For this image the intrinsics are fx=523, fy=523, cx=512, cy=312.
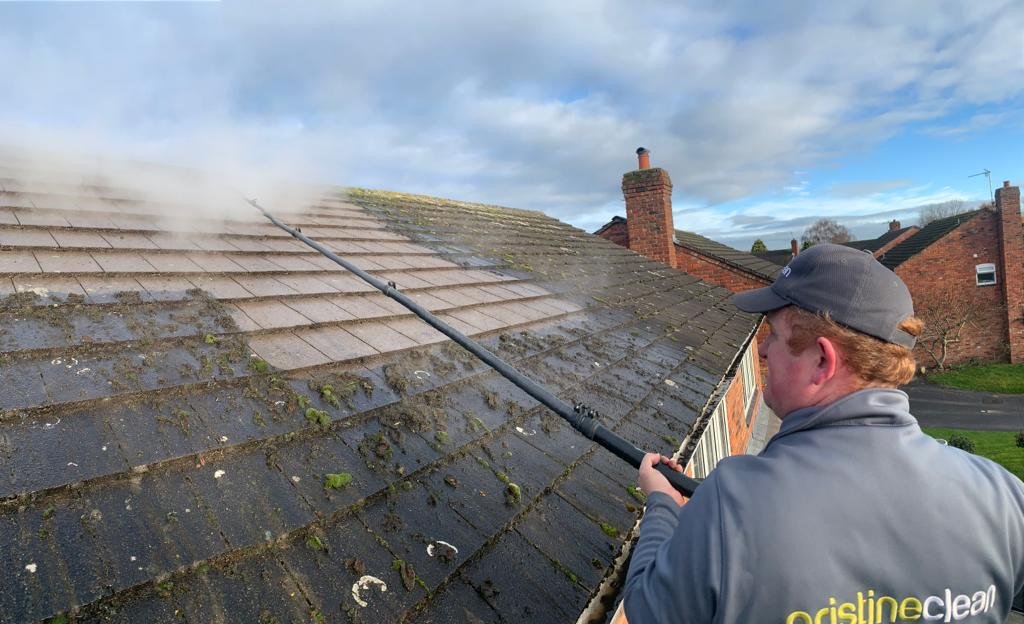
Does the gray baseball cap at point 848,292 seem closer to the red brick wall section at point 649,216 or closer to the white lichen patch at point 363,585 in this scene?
the white lichen patch at point 363,585

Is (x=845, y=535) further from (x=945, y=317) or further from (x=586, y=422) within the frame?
(x=945, y=317)

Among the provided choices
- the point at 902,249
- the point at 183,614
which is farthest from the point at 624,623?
the point at 902,249

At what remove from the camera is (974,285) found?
81.3 ft

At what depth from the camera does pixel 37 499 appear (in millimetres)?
1550

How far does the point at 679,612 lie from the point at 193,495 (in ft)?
5.11

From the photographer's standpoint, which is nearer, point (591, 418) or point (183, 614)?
point (183, 614)

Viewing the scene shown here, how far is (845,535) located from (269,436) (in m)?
2.00

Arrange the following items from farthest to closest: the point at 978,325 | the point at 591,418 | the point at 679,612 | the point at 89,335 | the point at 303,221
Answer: the point at 978,325
the point at 303,221
the point at 89,335
the point at 591,418
the point at 679,612

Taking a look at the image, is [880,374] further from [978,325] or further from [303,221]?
[978,325]

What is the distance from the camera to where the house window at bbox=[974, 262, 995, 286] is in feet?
80.8

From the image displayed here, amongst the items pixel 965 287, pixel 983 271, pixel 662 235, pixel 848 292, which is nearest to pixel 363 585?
pixel 848 292

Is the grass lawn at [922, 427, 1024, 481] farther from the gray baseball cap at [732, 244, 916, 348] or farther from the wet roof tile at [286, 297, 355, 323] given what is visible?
the wet roof tile at [286, 297, 355, 323]

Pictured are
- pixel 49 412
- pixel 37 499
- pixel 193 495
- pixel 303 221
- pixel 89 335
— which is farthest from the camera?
pixel 303 221

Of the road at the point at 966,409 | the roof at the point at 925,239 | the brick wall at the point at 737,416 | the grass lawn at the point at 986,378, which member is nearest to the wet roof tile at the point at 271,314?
the brick wall at the point at 737,416
